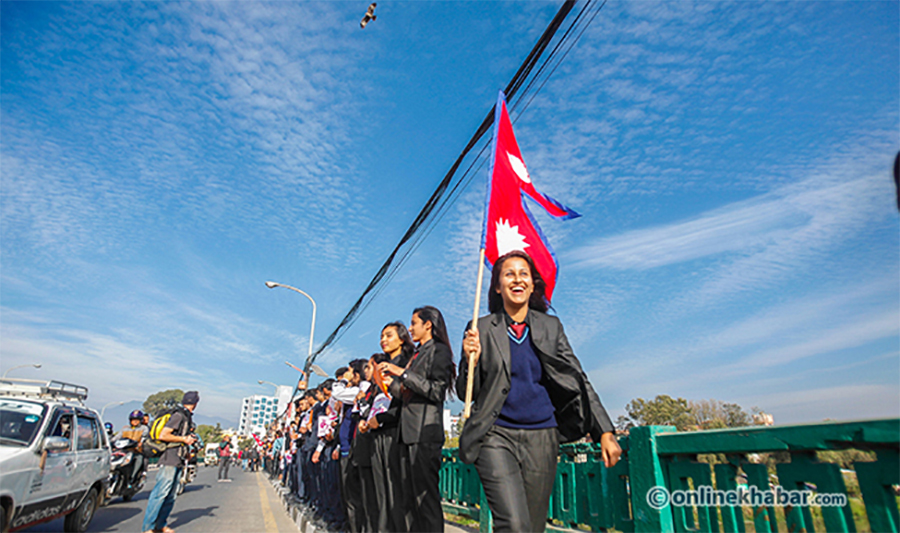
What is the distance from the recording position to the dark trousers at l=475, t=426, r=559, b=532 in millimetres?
2510

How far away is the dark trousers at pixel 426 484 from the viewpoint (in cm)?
365

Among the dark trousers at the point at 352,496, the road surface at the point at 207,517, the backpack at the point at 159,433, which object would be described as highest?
the backpack at the point at 159,433

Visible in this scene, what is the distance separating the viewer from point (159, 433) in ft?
21.5

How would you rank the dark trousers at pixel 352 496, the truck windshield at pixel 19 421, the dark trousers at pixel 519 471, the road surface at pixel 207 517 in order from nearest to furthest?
the dark trousers at pixel 519 471, the truck windshield at pixel 19 421, the dark trousers at pixel 352 496, the road surface at pixel 207 517

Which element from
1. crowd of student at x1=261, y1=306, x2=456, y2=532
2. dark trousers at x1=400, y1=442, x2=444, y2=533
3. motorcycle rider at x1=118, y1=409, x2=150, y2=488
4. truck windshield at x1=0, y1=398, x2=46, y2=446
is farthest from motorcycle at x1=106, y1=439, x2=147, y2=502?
dark trousers at x1=400, y1=442, x2=444, y2=533

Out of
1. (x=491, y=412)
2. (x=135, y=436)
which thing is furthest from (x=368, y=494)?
(x=135, y=436)

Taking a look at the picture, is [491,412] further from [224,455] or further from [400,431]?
[224,455]

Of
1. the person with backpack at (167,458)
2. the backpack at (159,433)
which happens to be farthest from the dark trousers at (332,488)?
the backpack at (159,433)

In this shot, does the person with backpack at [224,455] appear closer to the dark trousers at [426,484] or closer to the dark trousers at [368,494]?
the dark trousers at [368,494]

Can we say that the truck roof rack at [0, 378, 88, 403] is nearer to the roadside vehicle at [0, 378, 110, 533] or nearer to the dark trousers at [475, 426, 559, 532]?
the roadside vehicle at [0, 378, 110, 533]

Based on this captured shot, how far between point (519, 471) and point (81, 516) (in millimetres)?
6965

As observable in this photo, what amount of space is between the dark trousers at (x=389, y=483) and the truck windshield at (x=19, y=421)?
396cm

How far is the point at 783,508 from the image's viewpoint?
7.97ft

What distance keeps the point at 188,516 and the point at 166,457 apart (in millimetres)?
2991
